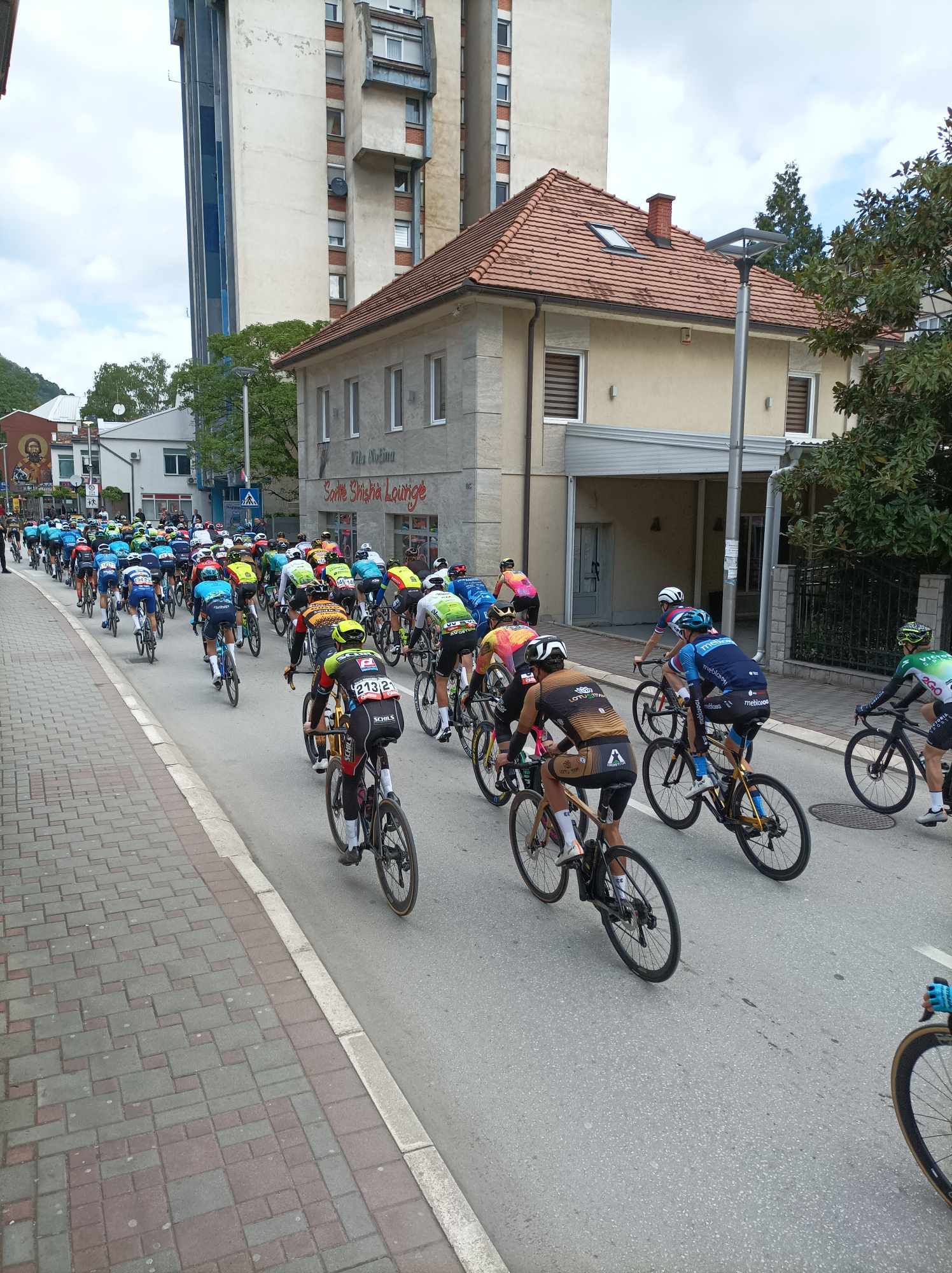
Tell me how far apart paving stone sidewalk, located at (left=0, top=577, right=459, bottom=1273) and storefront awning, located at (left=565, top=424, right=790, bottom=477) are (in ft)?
40.0

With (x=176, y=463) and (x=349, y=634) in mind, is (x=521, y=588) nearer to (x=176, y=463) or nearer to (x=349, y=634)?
(x=349, y=634)

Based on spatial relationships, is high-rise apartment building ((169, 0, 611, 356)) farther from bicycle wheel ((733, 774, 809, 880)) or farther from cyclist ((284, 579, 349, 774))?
bicycle wheel ((733, 774, 809, 880))

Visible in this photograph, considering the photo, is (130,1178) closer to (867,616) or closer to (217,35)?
(867,616)

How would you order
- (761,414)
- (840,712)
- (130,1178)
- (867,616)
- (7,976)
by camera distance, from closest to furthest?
(130,1178) < (7,976) < (840,712) < (867,616) < (761,414)

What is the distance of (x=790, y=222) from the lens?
5116 cm

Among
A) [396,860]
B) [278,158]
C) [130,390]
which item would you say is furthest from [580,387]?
[130,390]

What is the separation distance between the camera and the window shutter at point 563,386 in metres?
19.9

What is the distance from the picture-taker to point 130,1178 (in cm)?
333

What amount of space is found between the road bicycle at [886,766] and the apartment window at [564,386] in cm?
1313

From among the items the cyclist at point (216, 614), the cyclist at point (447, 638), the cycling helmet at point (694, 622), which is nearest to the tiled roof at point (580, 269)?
the cyclist at point (216, 614)

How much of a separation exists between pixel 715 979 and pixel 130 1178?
3.02 meters

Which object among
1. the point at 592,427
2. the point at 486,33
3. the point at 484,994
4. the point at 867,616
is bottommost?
the point at 484,994

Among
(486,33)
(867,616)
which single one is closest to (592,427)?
(867,616)

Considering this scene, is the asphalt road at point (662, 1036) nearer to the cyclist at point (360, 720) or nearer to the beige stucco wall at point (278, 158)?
the cyclist at point (360, 720)
